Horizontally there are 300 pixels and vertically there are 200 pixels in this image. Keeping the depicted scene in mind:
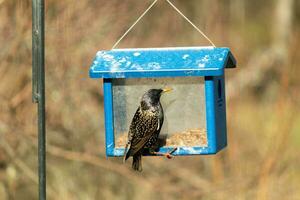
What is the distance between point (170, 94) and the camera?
14.9 ft

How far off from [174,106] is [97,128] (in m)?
3.21

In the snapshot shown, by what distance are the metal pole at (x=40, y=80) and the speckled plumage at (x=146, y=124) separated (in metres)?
0.60

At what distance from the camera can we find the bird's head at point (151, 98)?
440 centimetres

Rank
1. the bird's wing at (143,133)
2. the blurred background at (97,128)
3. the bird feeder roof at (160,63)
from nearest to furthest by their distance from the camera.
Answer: the bird feeder roof at (160,63)
the bird's wing at (143,133)
the blurred background at (97,128)

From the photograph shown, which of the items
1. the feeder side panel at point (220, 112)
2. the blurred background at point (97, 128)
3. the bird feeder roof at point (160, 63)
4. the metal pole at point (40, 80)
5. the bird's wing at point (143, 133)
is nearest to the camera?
the metal pole at point (40, 80)

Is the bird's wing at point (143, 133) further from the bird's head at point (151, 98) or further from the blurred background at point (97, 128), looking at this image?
the blurred background at point (97, 128)

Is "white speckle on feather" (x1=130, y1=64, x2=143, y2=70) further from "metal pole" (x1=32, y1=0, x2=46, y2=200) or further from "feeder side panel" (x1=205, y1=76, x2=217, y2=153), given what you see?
"metal pole" (x1=32, y1=0, x2=46, y2=200)

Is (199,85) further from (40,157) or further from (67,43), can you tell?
(67,43)

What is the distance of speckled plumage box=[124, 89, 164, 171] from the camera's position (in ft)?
14.5

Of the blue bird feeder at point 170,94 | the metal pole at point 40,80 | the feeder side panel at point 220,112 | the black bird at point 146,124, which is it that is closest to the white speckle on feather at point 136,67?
the blue bird feeder at point 170,94

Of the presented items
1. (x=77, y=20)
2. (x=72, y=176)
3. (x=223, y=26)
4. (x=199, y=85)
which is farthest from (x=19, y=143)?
(x=199, y=85)

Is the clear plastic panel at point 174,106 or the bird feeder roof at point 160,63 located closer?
the bird feeder roof at point 160,63

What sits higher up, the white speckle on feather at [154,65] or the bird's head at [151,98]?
the white speckle on feather at [154,65]

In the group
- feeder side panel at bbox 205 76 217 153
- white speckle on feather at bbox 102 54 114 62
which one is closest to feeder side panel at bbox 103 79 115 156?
white speckle on feather at bbox 102 54 114 62
